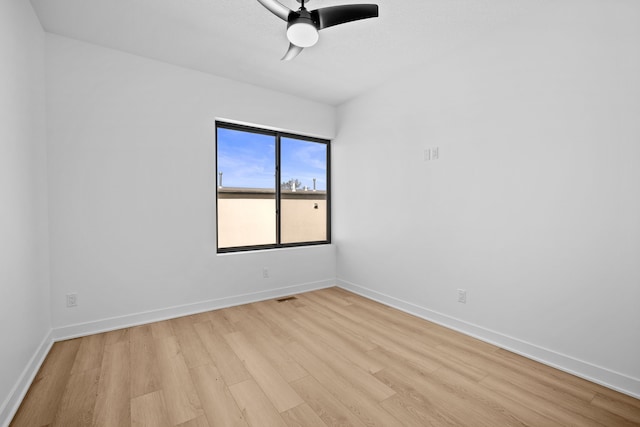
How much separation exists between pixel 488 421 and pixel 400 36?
2867mm

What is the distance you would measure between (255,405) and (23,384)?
4.90ft

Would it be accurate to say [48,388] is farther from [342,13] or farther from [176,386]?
[342,13]

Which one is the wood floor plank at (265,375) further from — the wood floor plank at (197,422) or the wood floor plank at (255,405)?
the wood floor plank at (197,422)

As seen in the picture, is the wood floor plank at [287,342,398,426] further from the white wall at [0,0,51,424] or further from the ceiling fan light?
the ceiling fan light

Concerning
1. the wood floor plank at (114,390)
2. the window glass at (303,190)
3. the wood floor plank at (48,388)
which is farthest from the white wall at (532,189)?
the wood floor plank at (48,388)

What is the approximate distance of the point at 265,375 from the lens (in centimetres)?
200

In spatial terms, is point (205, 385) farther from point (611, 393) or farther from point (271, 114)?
point (271, 114)

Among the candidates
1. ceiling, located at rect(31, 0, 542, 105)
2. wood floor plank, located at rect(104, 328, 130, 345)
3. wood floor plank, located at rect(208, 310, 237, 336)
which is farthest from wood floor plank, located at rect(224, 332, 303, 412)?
ceiling, located at rect(31, 0, 542, 105)

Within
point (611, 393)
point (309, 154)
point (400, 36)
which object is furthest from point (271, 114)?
point (611, 393)

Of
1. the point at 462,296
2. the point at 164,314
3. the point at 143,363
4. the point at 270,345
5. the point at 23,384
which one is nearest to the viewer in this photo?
the point at 23,384

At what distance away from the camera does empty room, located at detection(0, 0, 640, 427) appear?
1.78 m

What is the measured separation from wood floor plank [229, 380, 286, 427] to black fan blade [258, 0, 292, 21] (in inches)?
96.1

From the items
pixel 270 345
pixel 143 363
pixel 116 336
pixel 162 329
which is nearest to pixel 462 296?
pixel 270 345

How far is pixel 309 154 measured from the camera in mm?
4285
